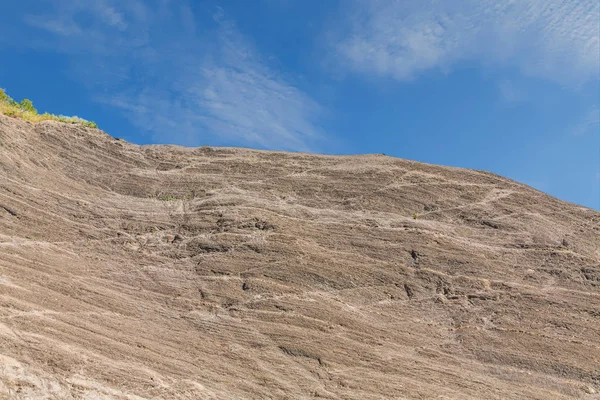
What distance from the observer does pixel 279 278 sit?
13.0m

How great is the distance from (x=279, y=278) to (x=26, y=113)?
37.0ft

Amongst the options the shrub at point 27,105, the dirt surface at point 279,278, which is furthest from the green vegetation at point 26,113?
the dirt surface at point 279,278

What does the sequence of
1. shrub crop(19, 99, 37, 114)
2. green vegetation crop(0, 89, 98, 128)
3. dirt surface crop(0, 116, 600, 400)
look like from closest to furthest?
dirt surface crop(0, 116, 600, 400)
green vegetation crop(0, 89, 98, 128)
shrub crop(19, 99, 37, 114)

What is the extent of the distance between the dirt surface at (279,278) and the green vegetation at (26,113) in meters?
0.90

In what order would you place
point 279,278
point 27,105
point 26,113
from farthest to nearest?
point 27,105 < point 26,113 < point 279,278

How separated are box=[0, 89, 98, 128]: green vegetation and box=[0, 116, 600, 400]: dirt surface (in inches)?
35.5

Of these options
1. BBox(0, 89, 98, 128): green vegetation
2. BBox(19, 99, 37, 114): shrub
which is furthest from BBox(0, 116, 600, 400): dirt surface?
BBox(19, 99, 37, 114): shrub

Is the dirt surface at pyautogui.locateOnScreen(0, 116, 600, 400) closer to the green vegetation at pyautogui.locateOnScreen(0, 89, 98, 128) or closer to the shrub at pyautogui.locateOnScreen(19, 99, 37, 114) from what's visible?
the green vegetation at pyautogui.locateOnScreen(0, 89, 98, 128)

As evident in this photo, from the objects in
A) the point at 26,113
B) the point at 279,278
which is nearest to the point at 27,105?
the point at 26,113

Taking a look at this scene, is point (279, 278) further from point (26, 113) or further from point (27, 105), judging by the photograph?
point (27, 105)

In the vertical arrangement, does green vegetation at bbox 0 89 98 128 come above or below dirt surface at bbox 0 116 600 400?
above

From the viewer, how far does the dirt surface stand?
1016 cm

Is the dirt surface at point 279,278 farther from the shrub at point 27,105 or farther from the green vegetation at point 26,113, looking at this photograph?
the shrub at point 27,105

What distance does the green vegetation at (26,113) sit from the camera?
58.6 ft
